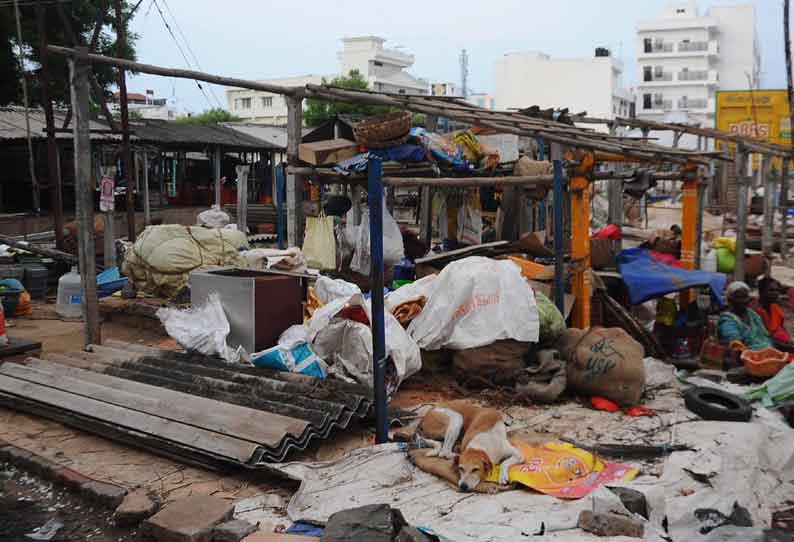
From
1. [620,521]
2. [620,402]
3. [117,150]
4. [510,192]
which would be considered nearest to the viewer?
[620,521]

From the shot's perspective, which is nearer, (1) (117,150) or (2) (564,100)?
(1) (117,150)

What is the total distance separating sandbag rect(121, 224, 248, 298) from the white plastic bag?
1018mm

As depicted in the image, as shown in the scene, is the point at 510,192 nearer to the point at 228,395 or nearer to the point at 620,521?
the point at 228,395

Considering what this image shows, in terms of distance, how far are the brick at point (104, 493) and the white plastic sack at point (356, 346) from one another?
2.01 metres

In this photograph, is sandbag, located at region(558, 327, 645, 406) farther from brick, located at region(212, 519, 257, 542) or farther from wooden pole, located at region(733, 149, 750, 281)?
wooden pole, located at region(733, 149, 750, 281)

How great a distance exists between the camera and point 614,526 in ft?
11.1

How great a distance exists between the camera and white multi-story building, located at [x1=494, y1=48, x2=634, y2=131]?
173 ft

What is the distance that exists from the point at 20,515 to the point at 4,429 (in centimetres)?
144

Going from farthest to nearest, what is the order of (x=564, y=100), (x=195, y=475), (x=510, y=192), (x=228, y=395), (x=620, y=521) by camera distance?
(x=564, y=100), (x=510, y=192), (x=228, y=395), (x=195, y=475), (x=620, y=521)

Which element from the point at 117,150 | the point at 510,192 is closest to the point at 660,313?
the point at 510,192

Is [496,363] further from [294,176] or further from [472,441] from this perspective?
[294,176]

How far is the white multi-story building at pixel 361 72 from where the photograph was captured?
64.1 m

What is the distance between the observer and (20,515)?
416 centimetres

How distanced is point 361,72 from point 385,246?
191 feet
